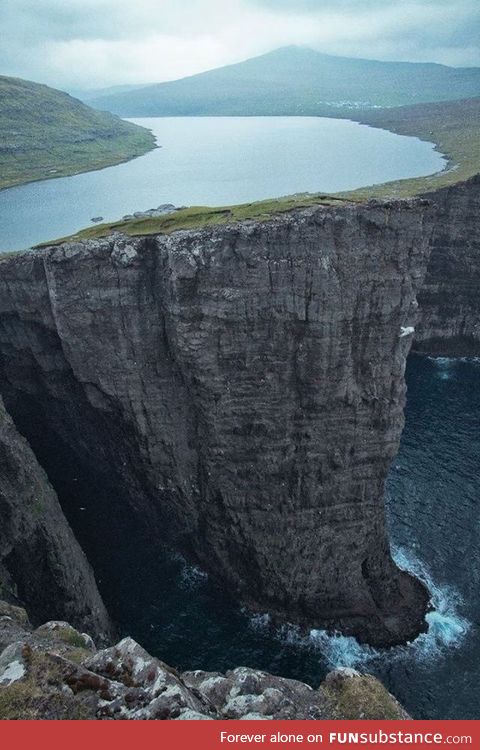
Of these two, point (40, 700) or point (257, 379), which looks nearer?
point (40, 700)

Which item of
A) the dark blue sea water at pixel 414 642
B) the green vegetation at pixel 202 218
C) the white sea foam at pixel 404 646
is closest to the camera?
the green vegetation at pixel 202 218

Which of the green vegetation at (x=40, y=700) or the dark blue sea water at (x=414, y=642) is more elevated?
the green vegetation at (x=40, y=700)

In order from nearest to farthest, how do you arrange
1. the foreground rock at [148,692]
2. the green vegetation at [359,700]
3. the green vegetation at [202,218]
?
the foreground rock at [148,692] → the green vegetation at [359,700] → the green vegetation at [202,218]

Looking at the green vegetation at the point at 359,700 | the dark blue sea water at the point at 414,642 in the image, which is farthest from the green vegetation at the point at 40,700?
the dark blue sea water at the point at 414,642

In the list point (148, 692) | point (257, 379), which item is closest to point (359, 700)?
point (148, 692)

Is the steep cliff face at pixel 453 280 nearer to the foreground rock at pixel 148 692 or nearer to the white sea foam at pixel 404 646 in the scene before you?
the white sea foam at pixel 404 646

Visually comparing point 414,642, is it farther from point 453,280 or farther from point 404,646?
point 453,280

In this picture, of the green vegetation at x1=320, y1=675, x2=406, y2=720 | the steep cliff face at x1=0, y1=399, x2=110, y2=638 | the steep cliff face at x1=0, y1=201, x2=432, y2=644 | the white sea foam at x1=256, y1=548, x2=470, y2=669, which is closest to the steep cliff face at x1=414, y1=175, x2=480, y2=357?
the steep cliff face at x1=0, y1=201, x2=432, y2=644
